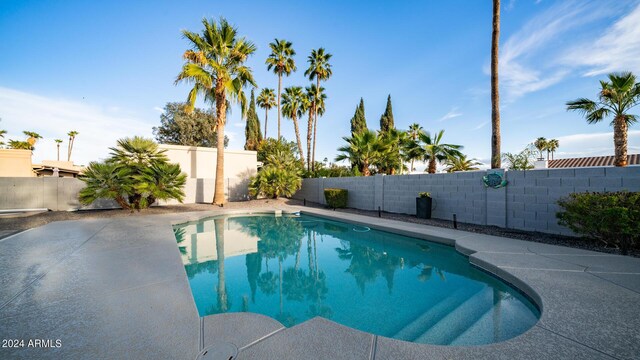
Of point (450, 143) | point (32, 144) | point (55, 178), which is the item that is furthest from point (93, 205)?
point (32, 144)

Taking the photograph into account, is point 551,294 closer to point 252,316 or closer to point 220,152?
point 252,316

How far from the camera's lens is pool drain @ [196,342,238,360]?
66.6 inches

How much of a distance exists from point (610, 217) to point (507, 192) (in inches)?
103

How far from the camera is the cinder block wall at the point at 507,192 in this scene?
17.2 feet

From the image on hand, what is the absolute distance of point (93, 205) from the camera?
1143cm

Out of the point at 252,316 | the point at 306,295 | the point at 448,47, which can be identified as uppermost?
the point at 448,47

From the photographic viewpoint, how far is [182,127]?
2334cm

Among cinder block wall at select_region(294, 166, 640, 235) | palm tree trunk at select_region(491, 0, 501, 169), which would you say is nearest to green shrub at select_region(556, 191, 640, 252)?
cinder block wall at select_region(294, 166, 640, 235)

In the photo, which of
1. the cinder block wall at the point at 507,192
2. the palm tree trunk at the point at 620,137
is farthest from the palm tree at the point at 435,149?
the palm tree trunk at the point at 620,137

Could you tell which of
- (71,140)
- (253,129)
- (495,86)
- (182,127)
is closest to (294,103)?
(182,127)

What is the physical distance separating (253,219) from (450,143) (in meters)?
9.68

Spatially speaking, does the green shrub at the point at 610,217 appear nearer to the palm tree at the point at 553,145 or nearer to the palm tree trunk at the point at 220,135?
the palm tree trunk at the point at 220,135

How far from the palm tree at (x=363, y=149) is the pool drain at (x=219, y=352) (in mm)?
12083

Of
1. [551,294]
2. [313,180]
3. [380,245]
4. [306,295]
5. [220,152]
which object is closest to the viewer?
[551,294]
